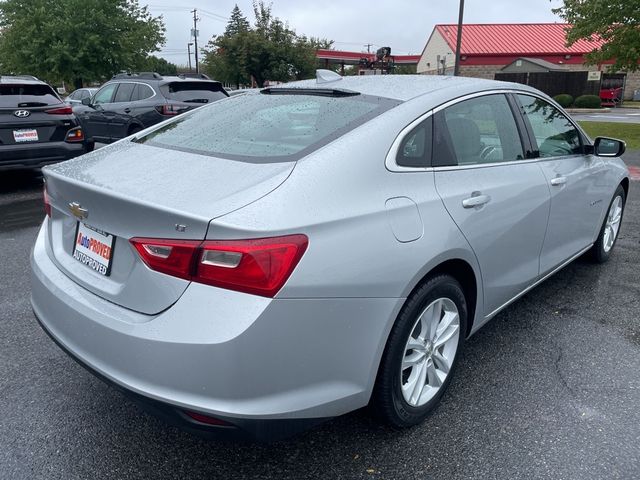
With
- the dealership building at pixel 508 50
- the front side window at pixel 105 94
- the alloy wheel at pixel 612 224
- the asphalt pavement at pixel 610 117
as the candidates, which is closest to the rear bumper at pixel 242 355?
the alloy wheel at pixel 612 224

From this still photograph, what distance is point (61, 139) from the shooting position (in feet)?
25.6

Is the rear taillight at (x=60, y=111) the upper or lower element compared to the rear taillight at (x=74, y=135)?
upper

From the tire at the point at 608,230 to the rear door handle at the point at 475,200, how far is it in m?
2.31

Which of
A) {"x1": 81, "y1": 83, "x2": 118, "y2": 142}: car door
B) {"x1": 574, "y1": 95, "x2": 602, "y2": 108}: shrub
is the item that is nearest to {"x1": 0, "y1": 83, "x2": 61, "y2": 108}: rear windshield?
{"x1": 81, "y1": 83, "x2": 118, "y2": 142}: car door

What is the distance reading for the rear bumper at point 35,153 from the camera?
727 centimetres

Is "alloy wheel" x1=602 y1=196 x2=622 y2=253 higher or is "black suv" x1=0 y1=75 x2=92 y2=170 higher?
"black suv" x1=0 y1=75 x2=92 y2=170

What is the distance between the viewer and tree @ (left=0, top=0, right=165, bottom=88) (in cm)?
2512

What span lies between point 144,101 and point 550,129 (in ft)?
28.2

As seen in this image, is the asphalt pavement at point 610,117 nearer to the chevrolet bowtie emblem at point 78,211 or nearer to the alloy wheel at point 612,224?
the alloy wheel at point 612,224

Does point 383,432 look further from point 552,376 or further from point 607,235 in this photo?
point 607,235

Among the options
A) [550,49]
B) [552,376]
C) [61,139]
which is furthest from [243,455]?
[550,49]

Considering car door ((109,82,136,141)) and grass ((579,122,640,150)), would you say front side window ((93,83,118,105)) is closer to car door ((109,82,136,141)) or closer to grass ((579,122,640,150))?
car door ((109,82,136,141))

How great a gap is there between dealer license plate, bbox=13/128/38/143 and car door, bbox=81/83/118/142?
3.67 m

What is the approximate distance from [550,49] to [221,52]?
28.4m
